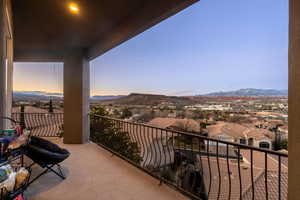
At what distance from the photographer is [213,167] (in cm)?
281

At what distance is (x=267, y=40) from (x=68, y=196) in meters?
3.39

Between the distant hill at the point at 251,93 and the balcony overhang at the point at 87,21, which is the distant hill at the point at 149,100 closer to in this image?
the distant hill at the point at 251,93

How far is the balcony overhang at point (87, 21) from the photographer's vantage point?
2.32 m

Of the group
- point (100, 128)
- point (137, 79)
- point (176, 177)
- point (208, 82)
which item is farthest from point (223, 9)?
point (100, 128)

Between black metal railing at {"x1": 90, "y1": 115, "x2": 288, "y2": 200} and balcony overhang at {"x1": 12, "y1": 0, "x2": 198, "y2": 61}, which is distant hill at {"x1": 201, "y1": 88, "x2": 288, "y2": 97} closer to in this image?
black metal railing at {"x1": 90, "y1": 115, "x2": 288, "y2": 200}

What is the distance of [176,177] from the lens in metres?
2.66

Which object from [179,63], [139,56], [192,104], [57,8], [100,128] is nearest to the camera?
[57,8]

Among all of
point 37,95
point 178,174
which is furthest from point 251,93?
point 37,95

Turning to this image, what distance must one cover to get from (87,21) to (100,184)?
2.79m

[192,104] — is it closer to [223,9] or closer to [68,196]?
Answer: [223,9]

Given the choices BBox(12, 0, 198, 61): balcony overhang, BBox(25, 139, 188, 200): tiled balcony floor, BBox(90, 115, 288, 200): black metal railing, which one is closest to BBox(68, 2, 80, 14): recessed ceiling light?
BBox(12, 0, 198, 61): balcony overhang

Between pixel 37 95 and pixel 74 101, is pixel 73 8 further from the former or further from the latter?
pixel 37 95

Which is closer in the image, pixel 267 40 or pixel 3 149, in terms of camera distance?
pixel 3 149

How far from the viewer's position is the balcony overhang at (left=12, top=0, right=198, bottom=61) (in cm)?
232
